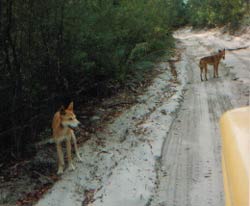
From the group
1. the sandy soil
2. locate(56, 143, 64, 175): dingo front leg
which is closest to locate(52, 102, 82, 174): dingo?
locate(56, 143, 64, 175): dingo front leg

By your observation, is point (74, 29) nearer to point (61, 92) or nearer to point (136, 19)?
point (61, 92)

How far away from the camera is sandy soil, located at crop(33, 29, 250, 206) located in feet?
19.9

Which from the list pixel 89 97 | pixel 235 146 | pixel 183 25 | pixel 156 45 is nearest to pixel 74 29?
pixel 89 97

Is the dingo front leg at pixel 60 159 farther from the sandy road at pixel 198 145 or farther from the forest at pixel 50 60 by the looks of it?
the sandy road at pixel 198 145

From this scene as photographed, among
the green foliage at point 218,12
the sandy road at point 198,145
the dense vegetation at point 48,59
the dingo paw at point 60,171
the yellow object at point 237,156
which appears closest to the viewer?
the yellow object at point 237,156

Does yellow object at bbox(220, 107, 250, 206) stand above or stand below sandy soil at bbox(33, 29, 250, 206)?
above

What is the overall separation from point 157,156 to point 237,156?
544cm

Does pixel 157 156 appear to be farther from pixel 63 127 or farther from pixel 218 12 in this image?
pixel 218 12

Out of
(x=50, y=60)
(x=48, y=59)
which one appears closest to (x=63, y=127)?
(x=48, y=59)

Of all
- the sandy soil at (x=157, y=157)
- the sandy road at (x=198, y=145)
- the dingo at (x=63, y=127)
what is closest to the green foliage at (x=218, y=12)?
the sandy road at (x=198, y=145)

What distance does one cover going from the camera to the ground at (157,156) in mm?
6074

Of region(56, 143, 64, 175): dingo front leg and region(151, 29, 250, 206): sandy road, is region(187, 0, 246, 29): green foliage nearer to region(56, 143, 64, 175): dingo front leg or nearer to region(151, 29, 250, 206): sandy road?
region(151, 29, 250, 206): sandy road

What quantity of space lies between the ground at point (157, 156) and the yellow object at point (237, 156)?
329 cm

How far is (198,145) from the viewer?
7988mm
